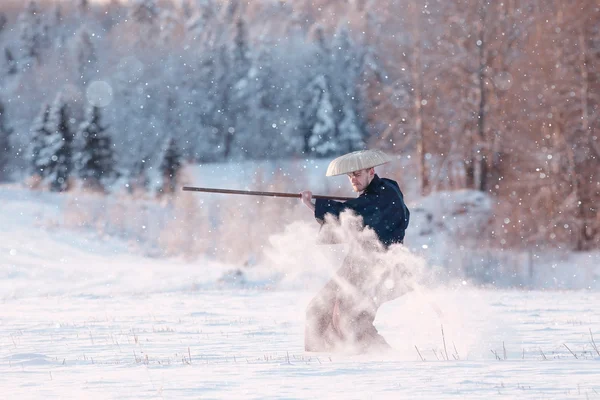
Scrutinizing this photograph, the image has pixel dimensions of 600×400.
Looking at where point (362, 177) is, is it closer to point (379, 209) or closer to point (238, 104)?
point (379, 209)

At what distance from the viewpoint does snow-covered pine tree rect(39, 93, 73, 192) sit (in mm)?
48438

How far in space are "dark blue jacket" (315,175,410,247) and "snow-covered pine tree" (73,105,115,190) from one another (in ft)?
138

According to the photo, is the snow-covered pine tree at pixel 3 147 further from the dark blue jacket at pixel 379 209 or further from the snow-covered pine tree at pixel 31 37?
the dark blue jacket at pixel 379 209

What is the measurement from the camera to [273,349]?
814cm

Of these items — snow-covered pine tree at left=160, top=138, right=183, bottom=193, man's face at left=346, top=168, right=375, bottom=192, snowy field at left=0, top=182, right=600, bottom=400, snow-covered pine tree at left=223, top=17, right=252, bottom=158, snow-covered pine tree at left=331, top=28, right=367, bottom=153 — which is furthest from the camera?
snow-covered pine tree at left=223, top=17, right=252, bottom=158

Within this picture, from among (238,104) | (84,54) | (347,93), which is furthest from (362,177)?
(84,54)

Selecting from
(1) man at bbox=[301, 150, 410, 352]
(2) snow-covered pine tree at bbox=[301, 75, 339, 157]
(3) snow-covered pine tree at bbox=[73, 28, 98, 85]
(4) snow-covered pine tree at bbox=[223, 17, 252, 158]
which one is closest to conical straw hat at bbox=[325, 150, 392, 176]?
(1) man at bbox=[301, 150, 410, 352]

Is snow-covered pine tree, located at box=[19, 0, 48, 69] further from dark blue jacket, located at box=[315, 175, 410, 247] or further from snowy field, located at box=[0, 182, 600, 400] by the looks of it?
dark blue jacket, located at box=[315, 175, 410, 247]

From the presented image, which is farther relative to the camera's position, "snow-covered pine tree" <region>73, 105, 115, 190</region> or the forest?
"snow-covered pine tree" <region>73, 105, 115, 190</region>

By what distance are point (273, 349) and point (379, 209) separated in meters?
1.73

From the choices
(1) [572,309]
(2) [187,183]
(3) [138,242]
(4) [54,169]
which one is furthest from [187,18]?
(1) [572,309]

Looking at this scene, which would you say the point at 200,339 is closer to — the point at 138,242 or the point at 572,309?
the point at 572,309

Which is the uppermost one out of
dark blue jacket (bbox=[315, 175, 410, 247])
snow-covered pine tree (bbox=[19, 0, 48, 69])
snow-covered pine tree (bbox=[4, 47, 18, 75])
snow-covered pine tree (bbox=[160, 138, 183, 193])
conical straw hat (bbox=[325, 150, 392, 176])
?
snow-covered pine tree (bbox=[19, 0, 48, 69])

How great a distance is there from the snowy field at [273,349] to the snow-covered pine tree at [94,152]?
3080cm
